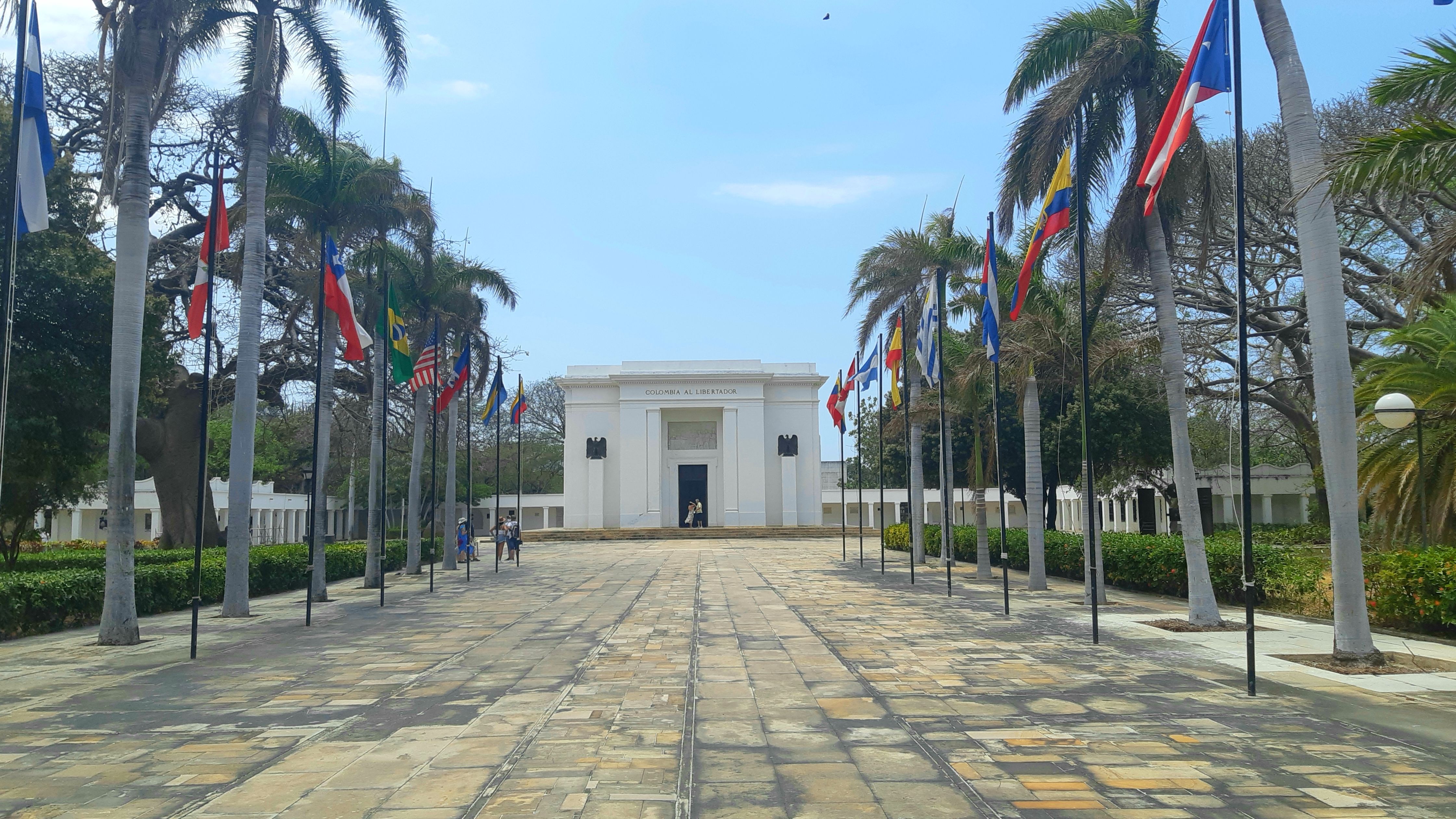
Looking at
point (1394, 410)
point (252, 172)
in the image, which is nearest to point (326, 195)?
point (252, 172)

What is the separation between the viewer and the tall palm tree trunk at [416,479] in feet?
82.2

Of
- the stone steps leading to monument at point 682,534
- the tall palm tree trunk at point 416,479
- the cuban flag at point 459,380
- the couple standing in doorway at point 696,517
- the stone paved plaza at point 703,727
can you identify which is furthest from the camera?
the couple standing in doorway at point 696,517

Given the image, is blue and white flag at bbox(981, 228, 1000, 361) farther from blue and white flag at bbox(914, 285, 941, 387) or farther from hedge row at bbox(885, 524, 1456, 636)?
hedge row at bbox(885, 524, 1456, 636)

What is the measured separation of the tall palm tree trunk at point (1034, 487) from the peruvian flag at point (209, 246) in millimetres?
14816

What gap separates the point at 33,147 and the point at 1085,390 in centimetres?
1368

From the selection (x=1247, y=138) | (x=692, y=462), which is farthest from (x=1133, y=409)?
(x=692, y=462)

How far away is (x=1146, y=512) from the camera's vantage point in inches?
1127

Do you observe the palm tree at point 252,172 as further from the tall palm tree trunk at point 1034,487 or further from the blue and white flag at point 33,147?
the tall palm tree trunk at point 1034,487

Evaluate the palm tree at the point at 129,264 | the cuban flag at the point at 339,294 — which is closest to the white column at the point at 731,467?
the cuban flag at the point at 339,294

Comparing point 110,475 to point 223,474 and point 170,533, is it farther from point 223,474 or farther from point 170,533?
point 223,474

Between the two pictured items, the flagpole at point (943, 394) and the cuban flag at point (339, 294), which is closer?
the cuban flag at point (339, 294)

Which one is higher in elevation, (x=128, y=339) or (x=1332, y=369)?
(x=128, y=339)

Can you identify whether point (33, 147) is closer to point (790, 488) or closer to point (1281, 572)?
point (1281, 572)

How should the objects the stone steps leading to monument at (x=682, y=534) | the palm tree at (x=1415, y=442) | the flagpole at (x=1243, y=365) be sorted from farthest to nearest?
the stone steps leading to monument at (x=682, y=534) < the palm tree at (x=1415, y=442) < the flagpole at (x=1243, y=365)
